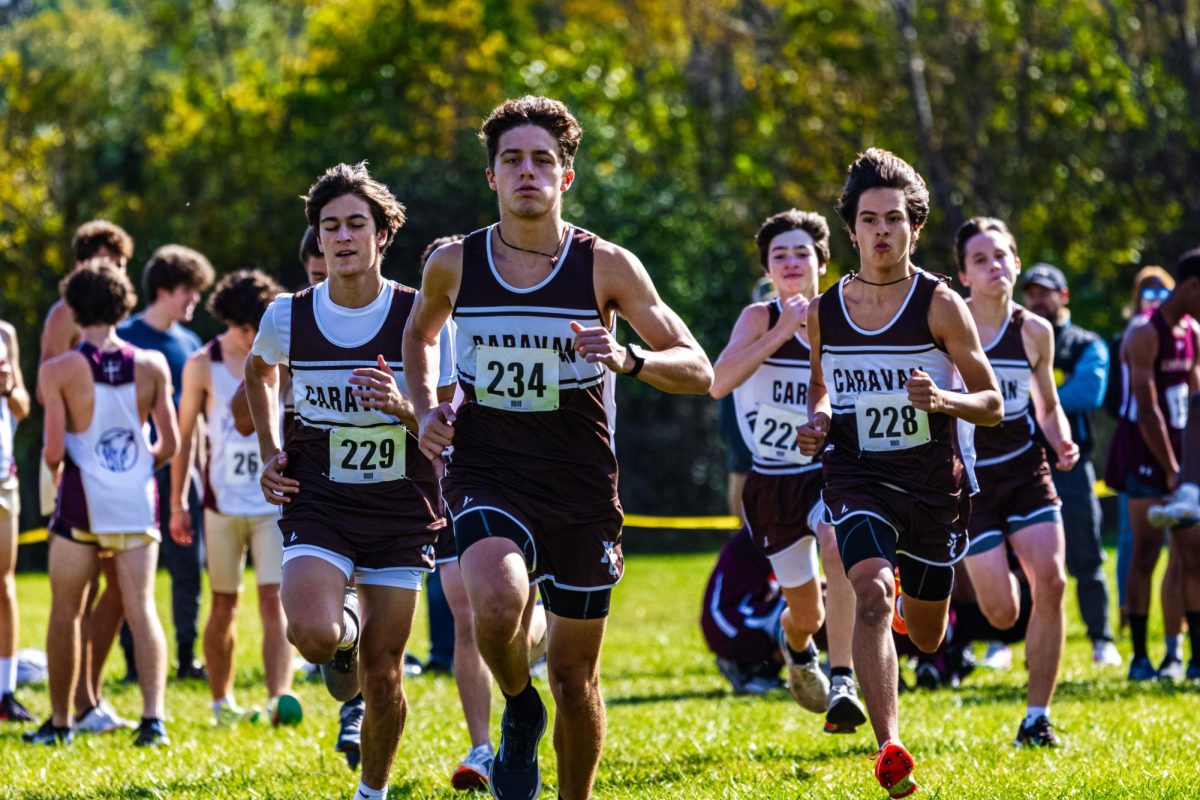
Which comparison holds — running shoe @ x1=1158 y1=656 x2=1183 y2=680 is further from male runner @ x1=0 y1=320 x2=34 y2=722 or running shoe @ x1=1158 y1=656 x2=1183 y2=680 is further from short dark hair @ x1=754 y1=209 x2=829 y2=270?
male runner @ x1=0 y1=320 x2=34 y2=722

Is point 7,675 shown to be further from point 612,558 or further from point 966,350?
point 966,350

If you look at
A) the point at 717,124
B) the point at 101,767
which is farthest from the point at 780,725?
the point at 717,124

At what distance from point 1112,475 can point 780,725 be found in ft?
11.6

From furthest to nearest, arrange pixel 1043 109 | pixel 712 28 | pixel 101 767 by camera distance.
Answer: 1. pixel 712 28
2. pixel 1043 109
3. pixel 101 767

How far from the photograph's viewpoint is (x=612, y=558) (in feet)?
18.9

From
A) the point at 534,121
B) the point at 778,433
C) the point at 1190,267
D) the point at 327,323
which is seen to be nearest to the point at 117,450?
the point at 327,323

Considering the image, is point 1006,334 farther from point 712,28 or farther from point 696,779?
point 712,28

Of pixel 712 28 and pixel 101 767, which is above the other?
pixel 712 28

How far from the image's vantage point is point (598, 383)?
583 cm

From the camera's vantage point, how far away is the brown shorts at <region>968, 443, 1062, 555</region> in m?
7.95

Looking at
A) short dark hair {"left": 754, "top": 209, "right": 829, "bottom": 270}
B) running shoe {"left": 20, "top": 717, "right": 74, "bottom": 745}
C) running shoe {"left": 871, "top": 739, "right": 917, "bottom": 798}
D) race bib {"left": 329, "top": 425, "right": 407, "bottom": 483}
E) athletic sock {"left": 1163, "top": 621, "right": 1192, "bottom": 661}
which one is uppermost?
short dark hair {"left": 754, "top": 209, "right": 829, "bottom": 270}

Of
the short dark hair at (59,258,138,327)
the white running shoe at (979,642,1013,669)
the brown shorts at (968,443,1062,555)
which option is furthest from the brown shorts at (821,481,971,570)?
the white running shoe at (979,642,1013,669)

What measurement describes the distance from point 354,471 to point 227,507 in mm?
3117

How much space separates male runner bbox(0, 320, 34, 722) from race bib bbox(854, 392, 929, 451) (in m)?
4.68
